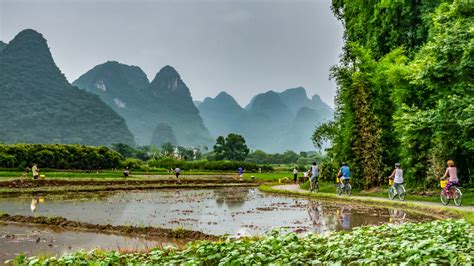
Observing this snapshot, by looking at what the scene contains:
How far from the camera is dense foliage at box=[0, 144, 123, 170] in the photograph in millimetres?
42500

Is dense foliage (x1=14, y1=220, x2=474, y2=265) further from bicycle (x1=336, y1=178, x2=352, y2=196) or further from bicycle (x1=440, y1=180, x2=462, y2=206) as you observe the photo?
bicycle (x1=336, y1=178, x2=352, y2=196)

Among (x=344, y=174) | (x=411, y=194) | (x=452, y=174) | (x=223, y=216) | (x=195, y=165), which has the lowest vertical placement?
(x=223, y=216)

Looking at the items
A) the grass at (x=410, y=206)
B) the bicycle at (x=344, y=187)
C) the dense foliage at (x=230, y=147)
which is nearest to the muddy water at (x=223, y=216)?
the grass at (x=410, y=206)

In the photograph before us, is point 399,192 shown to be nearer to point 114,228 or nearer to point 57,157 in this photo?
point 114,228

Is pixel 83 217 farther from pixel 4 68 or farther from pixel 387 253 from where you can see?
pixel 4 68

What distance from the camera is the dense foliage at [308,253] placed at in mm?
6625

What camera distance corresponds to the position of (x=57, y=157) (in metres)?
46.7

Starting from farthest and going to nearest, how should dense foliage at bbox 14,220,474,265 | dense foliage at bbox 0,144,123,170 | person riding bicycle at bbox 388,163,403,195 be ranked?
dense foliage at bbox 0,144,123,170 < person riding bicycle at bbox 388,163,403,195 < dense foliage at bbox 14,220,474,265

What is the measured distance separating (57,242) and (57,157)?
38.8 m

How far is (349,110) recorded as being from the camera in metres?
29.2

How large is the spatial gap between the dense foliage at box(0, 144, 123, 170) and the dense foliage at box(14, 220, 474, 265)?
3940 centimetres

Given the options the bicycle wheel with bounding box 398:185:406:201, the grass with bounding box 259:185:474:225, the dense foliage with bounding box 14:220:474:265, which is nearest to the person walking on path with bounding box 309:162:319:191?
the grass with bounding box 259:185:474:225

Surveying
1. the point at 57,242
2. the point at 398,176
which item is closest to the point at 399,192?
the point at 398,176

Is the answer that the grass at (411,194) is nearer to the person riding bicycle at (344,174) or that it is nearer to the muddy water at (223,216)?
the person riding bicycle at (344,174)
